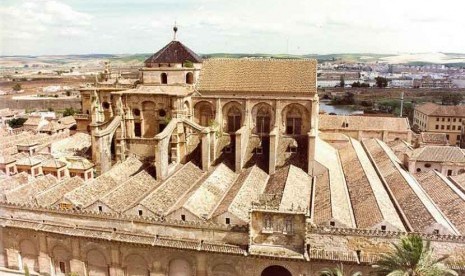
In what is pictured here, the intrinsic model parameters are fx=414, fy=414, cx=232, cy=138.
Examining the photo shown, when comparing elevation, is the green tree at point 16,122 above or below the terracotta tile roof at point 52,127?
below

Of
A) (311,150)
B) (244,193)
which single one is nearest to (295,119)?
(311,150)

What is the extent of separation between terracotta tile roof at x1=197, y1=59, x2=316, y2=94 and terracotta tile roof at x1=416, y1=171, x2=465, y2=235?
12390 millimetres

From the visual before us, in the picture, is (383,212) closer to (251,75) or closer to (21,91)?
(251,75)

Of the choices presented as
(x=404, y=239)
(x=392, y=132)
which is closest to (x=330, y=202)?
(x=404, y=239)

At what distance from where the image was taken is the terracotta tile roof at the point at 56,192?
2969 cm

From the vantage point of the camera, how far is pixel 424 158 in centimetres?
3941

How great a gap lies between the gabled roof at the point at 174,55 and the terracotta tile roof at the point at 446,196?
2359 cm

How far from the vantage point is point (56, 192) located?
103 ft

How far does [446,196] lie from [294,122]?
531 inches

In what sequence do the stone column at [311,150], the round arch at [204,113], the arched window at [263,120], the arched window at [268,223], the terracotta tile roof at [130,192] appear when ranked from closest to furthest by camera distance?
the arched window at [268,223]
the terracotta tile roof at [130,192]
the stone column at [311,150]
the arched window at [263,120]
the round arch at [204,113]

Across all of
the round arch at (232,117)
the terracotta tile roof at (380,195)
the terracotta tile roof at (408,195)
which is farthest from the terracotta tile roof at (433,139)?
the round arch at (232,117)

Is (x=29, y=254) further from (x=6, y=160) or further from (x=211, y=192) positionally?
(x=6, y=160)

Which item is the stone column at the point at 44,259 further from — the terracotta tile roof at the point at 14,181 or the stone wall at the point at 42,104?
the stone wall at the point at 42,104

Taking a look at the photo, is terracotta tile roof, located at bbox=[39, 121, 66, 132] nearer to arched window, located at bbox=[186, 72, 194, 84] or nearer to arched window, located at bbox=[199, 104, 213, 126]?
arched window, located at bbox=[186, 72, 194, 84]
